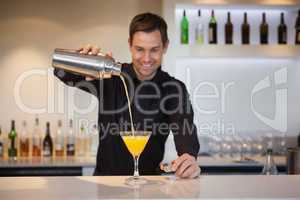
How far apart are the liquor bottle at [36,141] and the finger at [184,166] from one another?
8.09ft

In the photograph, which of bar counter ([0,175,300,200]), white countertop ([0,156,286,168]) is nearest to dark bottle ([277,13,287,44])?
white countertop ([0,156,286,168])

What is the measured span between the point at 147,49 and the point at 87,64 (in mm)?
474

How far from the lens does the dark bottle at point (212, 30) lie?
3.88 m

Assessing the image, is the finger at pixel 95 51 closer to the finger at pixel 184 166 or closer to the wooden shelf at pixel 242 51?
the finger at pixel 184 166

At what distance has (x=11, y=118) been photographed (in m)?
3.91

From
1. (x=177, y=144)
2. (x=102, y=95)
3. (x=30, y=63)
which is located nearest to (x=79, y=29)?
(x=30, y=63)

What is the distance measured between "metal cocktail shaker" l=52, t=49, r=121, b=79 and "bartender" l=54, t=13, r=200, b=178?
0.89ft

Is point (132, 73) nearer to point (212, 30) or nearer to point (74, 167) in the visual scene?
point (74, 167)

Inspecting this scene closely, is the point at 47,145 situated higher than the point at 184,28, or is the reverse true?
the point at 184,28

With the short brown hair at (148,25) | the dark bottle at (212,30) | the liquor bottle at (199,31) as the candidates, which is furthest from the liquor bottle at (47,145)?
the short brown hair at (148,25)

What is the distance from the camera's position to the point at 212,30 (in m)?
3.90

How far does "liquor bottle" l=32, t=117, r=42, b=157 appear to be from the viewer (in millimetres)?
3829

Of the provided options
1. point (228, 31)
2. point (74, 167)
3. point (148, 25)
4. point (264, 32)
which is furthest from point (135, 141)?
point (264, 32)

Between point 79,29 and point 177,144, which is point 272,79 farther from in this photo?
point 177,144
